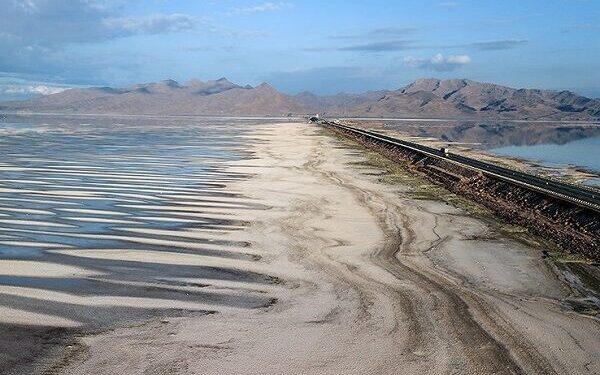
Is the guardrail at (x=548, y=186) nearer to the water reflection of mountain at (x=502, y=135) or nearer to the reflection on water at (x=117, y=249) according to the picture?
the reflection on water at (x=117, y=249)

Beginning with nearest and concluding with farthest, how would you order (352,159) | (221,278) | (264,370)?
(264,370) → (221,278) → (352,159)

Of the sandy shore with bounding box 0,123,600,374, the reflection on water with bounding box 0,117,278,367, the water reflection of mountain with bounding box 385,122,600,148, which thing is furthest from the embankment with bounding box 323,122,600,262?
the water reflection of mountain with bounding box 385,122,600,148

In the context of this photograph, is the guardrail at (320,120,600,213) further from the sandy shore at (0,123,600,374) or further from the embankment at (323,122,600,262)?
the sandy shore at (0,123,600,374)

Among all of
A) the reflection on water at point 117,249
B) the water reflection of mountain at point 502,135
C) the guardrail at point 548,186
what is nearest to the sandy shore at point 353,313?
the reflection on water at point 117,249

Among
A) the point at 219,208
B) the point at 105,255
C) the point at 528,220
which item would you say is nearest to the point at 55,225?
the point at 105,255

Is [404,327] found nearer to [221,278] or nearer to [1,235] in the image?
[221,278]
